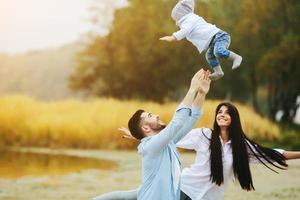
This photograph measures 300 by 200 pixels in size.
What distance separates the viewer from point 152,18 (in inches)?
235

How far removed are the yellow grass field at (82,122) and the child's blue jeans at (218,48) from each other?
2.47 meters

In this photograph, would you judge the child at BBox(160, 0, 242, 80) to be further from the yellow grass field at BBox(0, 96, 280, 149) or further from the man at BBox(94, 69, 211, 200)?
the yellow grass field at BBox(0, 96, 280, 149)

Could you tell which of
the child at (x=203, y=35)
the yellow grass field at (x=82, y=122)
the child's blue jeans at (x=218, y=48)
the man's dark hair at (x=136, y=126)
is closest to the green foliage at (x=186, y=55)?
the yellow grass field at (x=82, y=122)

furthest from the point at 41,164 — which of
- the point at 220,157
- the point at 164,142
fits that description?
the point at 164,142

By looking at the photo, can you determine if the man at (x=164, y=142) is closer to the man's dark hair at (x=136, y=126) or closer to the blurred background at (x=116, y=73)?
the man's dark hair at (x=136, y=126)

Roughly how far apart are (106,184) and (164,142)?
8.50 ft

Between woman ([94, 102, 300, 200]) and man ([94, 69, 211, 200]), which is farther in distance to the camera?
woman ([94, 102, 300, 200])

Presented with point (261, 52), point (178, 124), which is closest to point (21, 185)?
point (261, 52)

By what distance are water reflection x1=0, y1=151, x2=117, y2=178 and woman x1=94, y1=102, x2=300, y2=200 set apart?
2653 millimetres

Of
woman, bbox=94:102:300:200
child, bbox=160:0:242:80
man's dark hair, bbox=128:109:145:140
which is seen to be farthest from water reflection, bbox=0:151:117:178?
man's dark hair, bbox=128:109:145:140

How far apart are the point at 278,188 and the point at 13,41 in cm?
252

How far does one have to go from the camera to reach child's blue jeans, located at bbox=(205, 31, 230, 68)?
129 inches

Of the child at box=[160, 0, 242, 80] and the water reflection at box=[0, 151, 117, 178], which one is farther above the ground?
the child at box=[160, 0, 242, 80]

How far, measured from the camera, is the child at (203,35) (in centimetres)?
333
